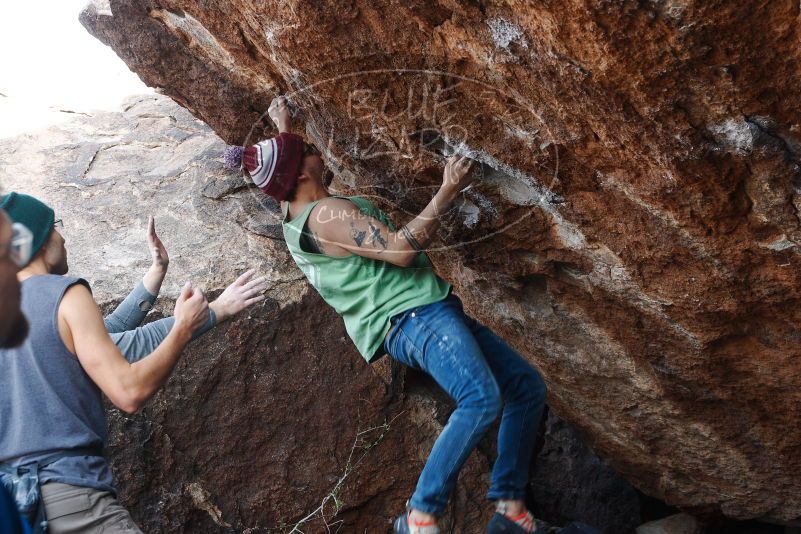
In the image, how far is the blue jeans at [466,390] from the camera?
10.5 feet

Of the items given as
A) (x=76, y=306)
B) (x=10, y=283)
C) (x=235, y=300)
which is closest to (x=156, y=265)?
(x=235, y=300)

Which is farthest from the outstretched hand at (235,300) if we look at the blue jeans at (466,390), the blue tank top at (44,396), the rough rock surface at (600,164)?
the rough rock surface at (600,164)

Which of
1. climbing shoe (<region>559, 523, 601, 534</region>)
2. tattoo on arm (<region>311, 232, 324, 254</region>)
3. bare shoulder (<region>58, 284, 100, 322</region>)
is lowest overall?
climbing shoe (<region>559, 523, 601, 534</region>)

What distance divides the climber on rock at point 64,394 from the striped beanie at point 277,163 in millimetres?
945

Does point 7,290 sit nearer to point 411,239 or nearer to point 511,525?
point 411,239

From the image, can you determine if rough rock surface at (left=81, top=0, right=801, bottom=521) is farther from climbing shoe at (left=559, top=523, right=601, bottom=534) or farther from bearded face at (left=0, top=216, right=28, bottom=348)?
bearded face at (left=0, top=216, right=28, bottom=348)

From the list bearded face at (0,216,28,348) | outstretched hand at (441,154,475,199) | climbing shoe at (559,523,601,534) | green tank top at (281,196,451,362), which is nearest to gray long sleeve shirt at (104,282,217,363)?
green tank top at (281,196,451,362)

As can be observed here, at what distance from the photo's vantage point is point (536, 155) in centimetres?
313

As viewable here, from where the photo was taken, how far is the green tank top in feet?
11.3

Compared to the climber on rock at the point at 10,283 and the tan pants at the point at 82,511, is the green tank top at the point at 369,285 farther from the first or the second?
the climber on rock at the point at 10,283

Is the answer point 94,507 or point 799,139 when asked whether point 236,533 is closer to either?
point 94,507

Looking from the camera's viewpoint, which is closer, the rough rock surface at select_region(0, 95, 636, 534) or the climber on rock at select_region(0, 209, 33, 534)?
the climber on rock at select_region(0, 209, 33, 534)

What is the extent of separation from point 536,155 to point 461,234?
0.84 m

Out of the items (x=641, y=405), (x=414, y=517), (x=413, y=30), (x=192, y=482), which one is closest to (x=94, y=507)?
(x=414, y=517)
